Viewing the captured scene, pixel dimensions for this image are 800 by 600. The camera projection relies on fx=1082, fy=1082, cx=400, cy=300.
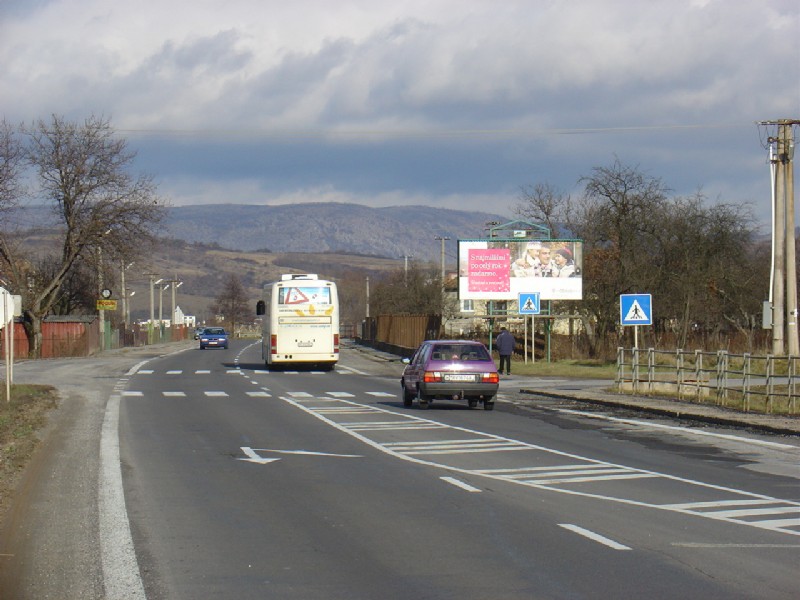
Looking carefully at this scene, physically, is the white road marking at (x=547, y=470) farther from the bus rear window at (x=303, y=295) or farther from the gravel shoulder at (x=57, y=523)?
the bus rear window at (x=303, y=295)

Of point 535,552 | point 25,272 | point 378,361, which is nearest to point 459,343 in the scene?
point 535,552

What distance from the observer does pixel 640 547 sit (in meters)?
8.66

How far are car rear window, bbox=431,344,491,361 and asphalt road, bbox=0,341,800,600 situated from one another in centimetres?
286

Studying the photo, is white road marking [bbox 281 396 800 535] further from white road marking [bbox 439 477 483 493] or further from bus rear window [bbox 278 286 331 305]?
bus rear window [bbox 278 286 331 305]

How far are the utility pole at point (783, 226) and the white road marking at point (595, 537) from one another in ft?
85.7

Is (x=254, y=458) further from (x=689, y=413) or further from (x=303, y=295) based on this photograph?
(x=303, y=295)

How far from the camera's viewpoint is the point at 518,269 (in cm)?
4941

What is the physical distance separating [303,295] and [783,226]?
1787cm

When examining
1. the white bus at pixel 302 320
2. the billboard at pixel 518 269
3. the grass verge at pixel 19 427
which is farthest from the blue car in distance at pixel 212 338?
the grass verge at pixel 19 427

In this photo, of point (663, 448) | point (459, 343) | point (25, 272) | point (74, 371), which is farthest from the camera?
point (25, 272)

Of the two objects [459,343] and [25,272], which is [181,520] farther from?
[25,272]

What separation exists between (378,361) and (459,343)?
1213 inches

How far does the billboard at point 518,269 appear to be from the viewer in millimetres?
48781

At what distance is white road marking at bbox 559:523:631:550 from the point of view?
8.70 metres
